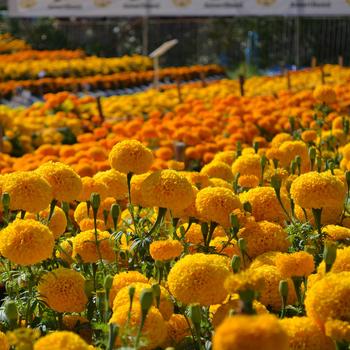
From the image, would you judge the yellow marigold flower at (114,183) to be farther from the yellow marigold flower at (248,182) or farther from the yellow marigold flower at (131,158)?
the yellow marigold flower at (248,182)

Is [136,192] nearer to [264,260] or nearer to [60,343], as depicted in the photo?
[264,260]

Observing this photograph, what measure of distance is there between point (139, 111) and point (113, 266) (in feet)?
18.9

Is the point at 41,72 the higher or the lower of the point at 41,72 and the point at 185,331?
the lower

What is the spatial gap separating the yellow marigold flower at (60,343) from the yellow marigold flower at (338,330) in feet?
1.32

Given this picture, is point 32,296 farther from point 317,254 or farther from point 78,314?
point 317,254

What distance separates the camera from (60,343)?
1202 mm

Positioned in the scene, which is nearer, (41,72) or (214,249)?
(214,249)

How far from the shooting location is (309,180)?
1.97 metres

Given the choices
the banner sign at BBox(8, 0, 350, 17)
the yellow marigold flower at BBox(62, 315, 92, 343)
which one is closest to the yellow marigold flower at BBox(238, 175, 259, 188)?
the yellow marigold flower at BBox(62, 315, 92, 343)

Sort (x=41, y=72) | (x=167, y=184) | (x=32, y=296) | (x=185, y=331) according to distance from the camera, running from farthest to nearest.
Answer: (x=41, y=72)
(x=167, y=184)
(x=32, y=296)
(x=185, y=331)

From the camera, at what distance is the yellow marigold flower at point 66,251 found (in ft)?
6.85

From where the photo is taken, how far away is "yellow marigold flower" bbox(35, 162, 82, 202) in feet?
6.55

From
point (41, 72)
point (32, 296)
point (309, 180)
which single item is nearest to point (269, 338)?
point (32, 296)

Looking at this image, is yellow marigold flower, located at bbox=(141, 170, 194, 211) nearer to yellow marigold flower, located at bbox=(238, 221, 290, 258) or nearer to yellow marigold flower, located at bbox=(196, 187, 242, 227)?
yellow marigold flower, located at bbox=(196, 187, 242, 227)
